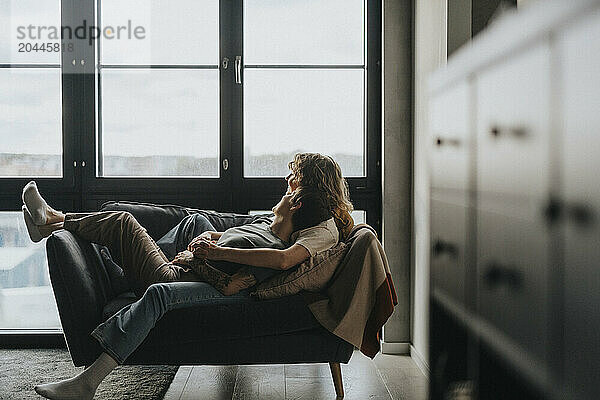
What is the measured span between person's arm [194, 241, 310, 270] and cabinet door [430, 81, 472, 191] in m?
2.10

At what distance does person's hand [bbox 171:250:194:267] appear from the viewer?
3.05 metres

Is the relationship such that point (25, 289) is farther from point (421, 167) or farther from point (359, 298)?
point (421, 167)

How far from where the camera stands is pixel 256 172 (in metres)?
4.02

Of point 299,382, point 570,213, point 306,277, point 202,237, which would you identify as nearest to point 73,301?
point 202,237

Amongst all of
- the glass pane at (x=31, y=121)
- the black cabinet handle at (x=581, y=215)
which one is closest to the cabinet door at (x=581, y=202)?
the black cabinet handle at (x=581, y=215)

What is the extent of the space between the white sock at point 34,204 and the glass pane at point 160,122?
0.90 m

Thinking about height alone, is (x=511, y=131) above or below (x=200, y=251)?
above

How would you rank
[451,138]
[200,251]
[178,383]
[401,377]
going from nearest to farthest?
[451,138] → [200,251] → [178,383] → [401,377]

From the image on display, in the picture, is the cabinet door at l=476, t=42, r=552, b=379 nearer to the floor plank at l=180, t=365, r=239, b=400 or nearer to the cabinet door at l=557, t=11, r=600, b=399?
the cabinet door at l=557, t=11, r=600, b=399

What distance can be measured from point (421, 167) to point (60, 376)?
7.00ft

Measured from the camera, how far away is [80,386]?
8.63ft

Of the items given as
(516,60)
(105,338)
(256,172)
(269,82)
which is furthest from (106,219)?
(516,60)

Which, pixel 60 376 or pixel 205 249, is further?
pixel 60 376

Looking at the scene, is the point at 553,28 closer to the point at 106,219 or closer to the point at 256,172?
the point at 106,219
